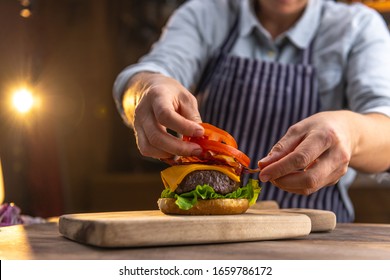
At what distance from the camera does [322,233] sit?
1.58 m

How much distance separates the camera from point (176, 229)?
1286 millimetres

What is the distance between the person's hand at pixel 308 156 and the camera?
1477 millimetres

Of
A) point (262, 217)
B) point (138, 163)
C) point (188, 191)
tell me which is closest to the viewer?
point (262, 217)

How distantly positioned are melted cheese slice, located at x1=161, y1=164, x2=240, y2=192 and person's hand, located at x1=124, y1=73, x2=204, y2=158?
0.03m

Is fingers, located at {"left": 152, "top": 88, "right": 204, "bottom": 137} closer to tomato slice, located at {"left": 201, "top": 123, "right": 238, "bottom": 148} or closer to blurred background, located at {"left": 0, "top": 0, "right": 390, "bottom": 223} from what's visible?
tomato slice, located at {"left": 201, "top": 123, "right": 238, "bottom": 148}

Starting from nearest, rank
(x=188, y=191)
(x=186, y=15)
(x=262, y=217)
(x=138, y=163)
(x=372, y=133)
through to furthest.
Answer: (x=262, y=217)
(x=188, y=191)
(x=372, y=133)
(x=186, y=15)
(x=138, y=163)

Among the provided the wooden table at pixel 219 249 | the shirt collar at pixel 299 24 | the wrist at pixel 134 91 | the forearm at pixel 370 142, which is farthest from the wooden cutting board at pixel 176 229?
the shirt collar at pixel 299 24

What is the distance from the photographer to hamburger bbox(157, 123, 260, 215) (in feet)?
4.90

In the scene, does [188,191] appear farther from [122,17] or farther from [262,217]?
[122,17]

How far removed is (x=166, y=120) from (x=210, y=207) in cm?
23

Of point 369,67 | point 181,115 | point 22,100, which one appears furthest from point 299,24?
point 22,100

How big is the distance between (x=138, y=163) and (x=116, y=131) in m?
0.32

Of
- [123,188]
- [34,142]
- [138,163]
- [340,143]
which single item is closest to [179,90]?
[340,143]

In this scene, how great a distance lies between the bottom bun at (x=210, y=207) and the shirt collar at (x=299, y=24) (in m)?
0.99
